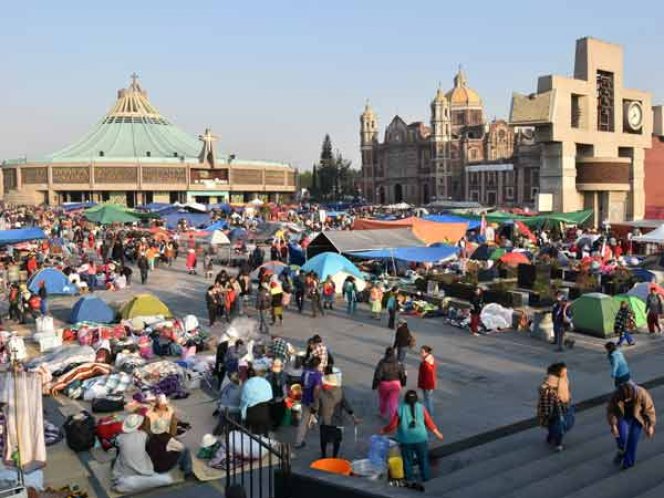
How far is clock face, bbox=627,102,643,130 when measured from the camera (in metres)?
34.6

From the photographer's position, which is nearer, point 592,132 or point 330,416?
point 330,416

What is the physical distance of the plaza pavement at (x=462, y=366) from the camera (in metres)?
10.3

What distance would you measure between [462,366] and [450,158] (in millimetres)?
91226

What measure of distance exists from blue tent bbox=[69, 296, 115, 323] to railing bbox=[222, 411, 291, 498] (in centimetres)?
1018

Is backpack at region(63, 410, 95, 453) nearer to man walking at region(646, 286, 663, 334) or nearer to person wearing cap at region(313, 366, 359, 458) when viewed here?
person wearing cap at region(313, 366, 359, 458)

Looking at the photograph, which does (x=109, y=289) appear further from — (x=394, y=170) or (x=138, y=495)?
(x=394, y=170)

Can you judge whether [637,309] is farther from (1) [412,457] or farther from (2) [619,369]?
(1) [412,457]

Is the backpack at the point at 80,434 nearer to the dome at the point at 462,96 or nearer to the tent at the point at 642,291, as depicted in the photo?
the tent at the point at 642,291

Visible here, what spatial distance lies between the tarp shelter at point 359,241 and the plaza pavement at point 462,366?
385cm

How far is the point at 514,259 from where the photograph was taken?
81.3ft

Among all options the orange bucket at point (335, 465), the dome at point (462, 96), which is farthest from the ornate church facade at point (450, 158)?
the orange bucket at point (335, 465)

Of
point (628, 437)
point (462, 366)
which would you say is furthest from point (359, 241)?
point (628, 437)

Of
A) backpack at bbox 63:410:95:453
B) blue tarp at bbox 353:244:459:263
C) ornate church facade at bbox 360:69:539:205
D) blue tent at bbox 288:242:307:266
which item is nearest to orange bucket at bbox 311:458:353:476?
backpack at bbox 63:410:95:453

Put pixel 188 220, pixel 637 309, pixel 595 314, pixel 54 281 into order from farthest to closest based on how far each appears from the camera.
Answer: pixel 188 220, pixel 54 281, pixel 637 309, pixel 595 314
